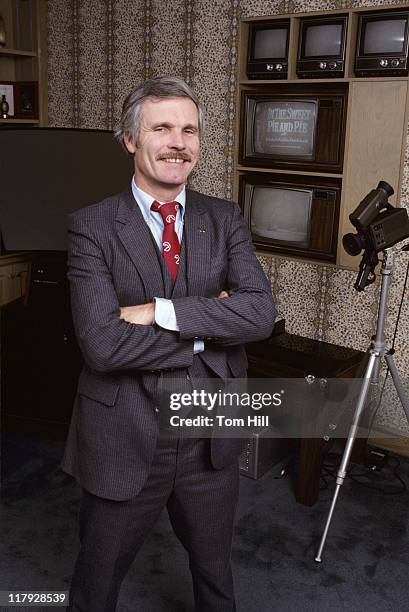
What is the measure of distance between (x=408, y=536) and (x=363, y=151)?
1.64m

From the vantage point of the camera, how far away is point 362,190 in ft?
9.62

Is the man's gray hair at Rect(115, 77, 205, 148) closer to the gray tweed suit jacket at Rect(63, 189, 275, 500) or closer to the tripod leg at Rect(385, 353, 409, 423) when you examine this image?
the gray tweed suit jacket at Rect(63, 189, 275, 500)

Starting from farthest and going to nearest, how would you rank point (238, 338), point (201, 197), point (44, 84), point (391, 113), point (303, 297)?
point (44, 84), point (303, 297), point (391, 113), point (201, 197), point (238, 338)

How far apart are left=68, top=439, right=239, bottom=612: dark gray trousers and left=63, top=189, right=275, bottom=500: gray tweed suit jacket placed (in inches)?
2.0

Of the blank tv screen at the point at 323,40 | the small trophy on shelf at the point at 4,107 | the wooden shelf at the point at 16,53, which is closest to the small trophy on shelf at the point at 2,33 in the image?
the wooden shelf at the point at 16,53

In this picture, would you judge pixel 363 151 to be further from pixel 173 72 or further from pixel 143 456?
pixel 143 456

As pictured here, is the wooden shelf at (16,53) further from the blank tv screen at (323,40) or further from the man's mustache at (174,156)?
the man's mustache at (174,156)

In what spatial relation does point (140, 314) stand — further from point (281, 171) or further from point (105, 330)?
point (281, 171)

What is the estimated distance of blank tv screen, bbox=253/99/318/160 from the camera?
2992 mm

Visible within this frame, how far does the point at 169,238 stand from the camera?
5.30ft

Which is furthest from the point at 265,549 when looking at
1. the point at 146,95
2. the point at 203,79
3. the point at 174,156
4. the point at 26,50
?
the point at 26,50

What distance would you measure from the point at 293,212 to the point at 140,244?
1.71 metres

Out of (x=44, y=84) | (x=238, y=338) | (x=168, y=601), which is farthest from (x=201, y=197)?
Result: (x=44, y=84)

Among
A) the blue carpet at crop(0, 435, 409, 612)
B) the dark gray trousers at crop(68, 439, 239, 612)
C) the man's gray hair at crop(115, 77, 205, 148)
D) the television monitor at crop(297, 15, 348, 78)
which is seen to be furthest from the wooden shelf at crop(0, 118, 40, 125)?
the dark gray trousers at crop(68, 439, 239, 612)
